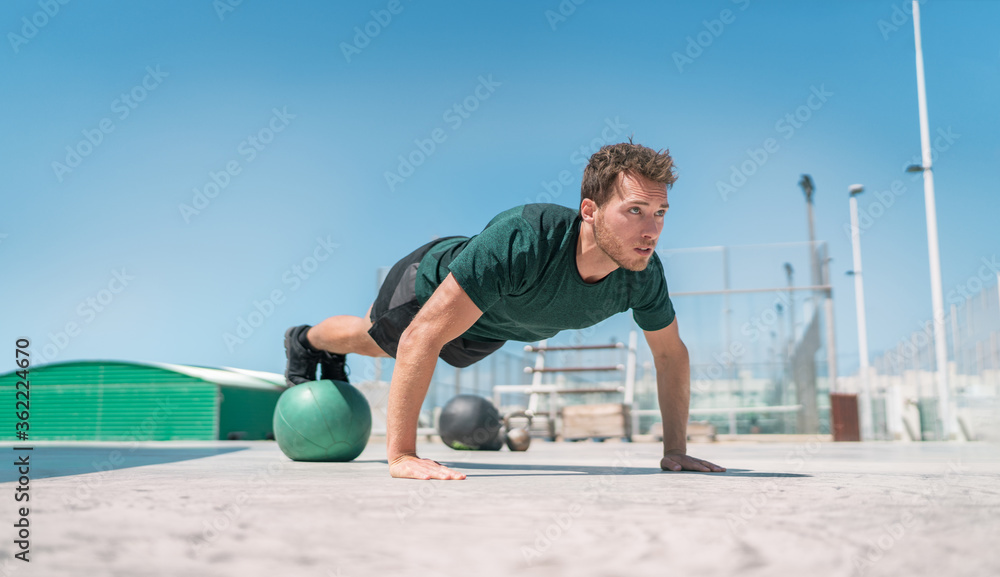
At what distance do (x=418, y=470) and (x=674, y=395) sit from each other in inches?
57.7

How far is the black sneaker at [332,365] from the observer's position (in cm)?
453

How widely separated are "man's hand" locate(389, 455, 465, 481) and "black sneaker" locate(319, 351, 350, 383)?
6.54 feet

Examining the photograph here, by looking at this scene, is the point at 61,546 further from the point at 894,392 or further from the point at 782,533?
the point at 894,392

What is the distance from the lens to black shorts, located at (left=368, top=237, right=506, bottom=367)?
11.7 feet

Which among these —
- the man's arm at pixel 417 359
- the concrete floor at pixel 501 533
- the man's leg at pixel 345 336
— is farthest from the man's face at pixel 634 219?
the man's leg at pixel 345 336

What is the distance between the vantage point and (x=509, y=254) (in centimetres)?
282

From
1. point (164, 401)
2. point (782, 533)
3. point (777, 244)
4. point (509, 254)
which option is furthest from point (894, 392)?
point (164, 401)

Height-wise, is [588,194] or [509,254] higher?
[588,194]

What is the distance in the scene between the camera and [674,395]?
3.47 meters

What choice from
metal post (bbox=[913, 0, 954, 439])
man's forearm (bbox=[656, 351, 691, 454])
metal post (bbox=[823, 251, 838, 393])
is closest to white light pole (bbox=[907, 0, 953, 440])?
metal post (bbox=[913, 0, 954, 439])

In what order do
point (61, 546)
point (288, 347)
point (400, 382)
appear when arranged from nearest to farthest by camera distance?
point (61, 546), point (400, 382), point (288, 347)

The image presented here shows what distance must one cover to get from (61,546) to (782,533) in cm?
105

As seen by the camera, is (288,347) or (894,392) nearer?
(288,347)

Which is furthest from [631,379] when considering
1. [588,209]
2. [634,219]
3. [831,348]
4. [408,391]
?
[408,391]
